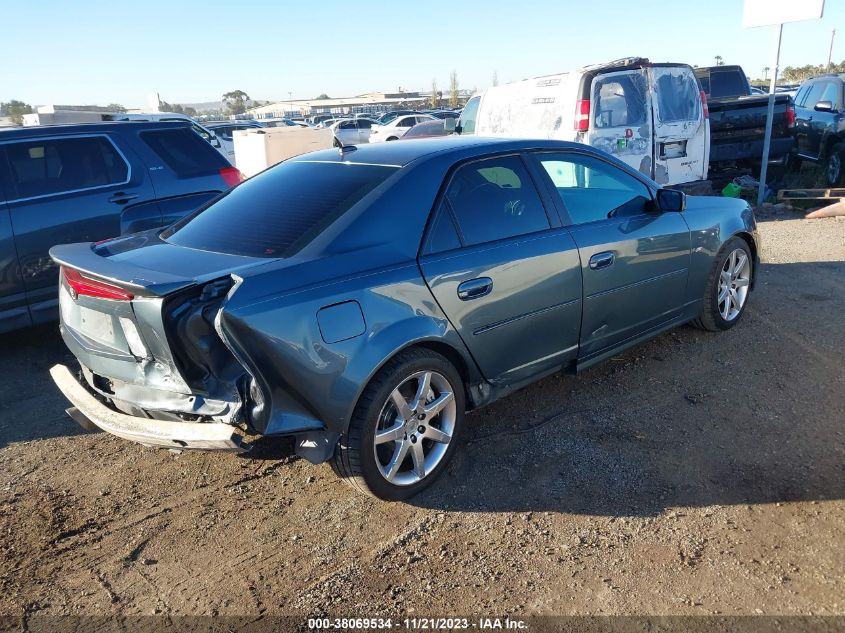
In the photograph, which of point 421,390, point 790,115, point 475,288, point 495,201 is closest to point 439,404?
point 421,390

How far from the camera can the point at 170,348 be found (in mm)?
2770

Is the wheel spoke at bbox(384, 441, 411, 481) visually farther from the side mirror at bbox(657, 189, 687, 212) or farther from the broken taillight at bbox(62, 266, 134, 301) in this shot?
the side mirror at bbox(657, 189, 687, 212)

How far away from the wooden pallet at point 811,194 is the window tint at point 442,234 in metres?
8.34

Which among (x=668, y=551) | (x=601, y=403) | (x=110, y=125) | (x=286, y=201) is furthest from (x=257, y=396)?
(x=110, y=125)

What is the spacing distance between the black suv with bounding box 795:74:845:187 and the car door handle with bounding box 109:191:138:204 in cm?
1059

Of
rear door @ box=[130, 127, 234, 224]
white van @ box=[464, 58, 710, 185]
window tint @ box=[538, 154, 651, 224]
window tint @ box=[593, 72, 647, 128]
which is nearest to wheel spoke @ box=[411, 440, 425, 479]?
window tint @ box=[538, 154, 651, 224]

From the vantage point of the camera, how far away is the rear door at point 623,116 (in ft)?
26.4

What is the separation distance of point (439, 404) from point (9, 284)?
3692 mm

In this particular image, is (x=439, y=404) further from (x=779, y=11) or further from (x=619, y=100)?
(x=779, y=11)

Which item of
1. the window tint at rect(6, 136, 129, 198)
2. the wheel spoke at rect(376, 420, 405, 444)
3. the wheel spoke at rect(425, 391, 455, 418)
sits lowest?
the wheel spoke at rect(376, 420, 405, 444)

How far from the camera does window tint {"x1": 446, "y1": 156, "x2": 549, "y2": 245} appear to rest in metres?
3.48

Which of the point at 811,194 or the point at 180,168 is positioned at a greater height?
the point at 180,168

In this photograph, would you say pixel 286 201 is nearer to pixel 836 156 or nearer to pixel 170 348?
pixel 170 348

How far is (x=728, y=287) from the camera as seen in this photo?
16.9 feet
